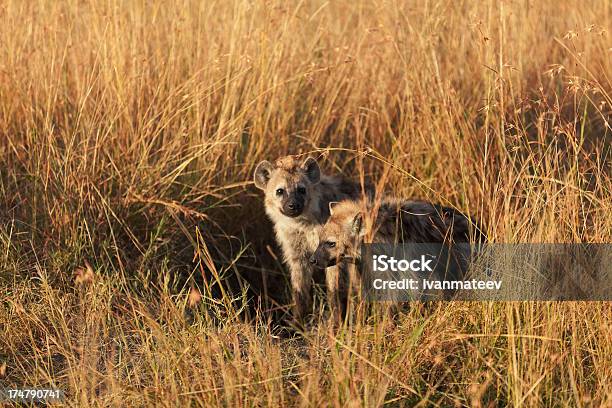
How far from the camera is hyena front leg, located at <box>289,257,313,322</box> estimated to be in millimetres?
5805

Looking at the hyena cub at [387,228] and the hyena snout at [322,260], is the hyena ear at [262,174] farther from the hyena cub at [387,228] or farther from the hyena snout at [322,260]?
the hyena snout at [322,260]

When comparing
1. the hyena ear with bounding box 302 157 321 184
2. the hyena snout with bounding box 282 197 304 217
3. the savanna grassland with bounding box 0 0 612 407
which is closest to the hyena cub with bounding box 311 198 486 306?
the savanna grassland with bounding box 0 0 612 407

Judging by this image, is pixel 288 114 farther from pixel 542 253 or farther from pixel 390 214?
pixel 542 253

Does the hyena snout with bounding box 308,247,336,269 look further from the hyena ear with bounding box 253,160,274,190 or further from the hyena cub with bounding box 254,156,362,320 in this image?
the hyena ear with bounding box 253,160,274,190

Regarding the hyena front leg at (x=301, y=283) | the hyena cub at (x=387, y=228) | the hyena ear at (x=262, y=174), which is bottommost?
the hyena front leg at (x=301, y=283)

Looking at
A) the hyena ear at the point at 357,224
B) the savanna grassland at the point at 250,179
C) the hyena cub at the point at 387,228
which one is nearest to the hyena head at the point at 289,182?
the savanna grassland at the point at 250,179

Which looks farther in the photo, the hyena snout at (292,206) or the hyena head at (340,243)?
the hyena snout at (292,206)

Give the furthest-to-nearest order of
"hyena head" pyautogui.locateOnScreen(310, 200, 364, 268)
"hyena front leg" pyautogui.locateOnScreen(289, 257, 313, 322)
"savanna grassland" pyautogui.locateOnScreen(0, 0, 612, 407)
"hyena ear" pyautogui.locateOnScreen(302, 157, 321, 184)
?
"hyena ear" pyautogui.locateOnScreen(302, 157, 321, 184), "hyena front leg" pyautogui.locateOnScreen(289, 257, 313, 322), "hyena head" pyautogui.locateOnScreen(310, 200, 364, 268), "savanna grassland" pyautogui.locateOnScreen(0, 0, 612, 407)

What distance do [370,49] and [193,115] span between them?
154cm

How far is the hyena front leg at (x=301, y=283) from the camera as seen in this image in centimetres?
580

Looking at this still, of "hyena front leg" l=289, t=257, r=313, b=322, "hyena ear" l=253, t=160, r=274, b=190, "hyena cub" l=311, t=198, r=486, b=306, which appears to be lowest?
"hyena front leg" l=289, t=257, r=313, b=322

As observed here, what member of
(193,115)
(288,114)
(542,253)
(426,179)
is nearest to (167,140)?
(193,115)

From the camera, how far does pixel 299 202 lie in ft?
19.2

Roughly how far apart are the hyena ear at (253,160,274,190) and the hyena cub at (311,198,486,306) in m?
0.73
